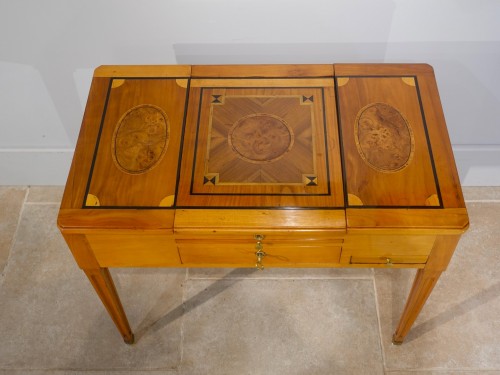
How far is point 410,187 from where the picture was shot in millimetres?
1350

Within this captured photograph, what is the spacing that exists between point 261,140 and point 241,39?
0.44 m

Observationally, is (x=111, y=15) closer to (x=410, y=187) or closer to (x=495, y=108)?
(x=410, y=187)

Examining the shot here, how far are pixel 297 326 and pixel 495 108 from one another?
1098 millimetres

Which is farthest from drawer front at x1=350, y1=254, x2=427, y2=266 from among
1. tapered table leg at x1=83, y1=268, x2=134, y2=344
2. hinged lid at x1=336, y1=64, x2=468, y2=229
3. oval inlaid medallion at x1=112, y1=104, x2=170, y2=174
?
tapered table leg at x1=83, y1=268, x2=134, y2=344

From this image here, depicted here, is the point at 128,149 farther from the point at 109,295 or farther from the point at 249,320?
the point at 249,320

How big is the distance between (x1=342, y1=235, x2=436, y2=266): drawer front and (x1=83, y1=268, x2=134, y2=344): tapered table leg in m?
0.71

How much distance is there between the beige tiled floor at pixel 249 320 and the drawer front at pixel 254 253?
0.53 m

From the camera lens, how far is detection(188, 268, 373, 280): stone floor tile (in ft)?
6.75

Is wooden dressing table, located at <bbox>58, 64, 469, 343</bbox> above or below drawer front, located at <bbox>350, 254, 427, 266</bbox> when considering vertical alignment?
above

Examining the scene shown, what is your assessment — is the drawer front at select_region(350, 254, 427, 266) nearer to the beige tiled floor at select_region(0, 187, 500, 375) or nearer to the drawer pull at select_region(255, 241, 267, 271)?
the drawer pull at select_region(255, 241, 267, 271)

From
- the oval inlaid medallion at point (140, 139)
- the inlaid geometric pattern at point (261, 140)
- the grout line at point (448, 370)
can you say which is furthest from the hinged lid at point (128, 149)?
the grout line at point (448, 370)

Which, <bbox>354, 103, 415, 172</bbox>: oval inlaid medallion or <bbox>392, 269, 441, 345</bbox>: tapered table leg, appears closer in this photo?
<bbox>354, 103, 415, 172</bbox>: oval inlaid medallion

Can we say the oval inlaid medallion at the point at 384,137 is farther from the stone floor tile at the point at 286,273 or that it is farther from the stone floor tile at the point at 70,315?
the stone floor tile at the point at 70,315

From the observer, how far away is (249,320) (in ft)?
6.41
